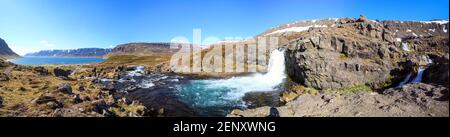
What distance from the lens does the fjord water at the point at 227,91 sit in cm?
3343

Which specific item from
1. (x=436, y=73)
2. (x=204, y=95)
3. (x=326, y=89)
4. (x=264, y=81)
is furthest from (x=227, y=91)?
(x=436, y=73)

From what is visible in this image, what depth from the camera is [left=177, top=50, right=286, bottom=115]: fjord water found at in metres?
33.4

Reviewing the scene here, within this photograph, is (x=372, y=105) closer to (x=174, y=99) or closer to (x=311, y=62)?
(x=311, y=62)

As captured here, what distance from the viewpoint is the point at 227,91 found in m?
42.6

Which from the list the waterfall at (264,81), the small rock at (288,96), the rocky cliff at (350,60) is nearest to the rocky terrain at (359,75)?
the rocky cliff at (350,60)

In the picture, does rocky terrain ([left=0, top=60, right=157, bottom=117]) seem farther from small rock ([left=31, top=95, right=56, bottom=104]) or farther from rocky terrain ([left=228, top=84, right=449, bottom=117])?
rocky terrain ([left=228, top=84, right=449, bottom=117])

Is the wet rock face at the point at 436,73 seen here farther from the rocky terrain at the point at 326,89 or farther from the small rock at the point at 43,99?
the small rock at the point at 43,99

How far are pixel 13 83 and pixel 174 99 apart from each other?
797 inches

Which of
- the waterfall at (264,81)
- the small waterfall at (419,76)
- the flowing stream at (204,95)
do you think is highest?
the small waterfall at (419,76)

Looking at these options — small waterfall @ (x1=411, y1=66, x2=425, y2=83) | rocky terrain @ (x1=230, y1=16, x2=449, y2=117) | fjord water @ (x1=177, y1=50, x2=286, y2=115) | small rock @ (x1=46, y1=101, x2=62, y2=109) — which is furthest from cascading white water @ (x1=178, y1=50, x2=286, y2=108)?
small waterfall @ (x1=411, y1=66, x2=425, y2=83)

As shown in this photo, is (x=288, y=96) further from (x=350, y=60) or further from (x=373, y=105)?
(x=373, y=105)

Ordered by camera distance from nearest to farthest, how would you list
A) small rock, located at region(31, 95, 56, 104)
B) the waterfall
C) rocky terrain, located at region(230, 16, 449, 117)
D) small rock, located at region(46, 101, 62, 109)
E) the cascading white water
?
1. rocky terrain, located at region(230, 16, 449, 117)
2. small rock, located at region(46, 101, 62, 109)
3. small rock, located at region(31, 95, 56, 104)
4. the cascading white water
5. the waterfall

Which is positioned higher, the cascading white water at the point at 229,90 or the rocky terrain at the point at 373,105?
the rocky terrain at the point at 373,105

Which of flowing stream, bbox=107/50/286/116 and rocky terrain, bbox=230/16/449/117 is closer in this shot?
rocky terrain, bbox=230/16/449/117
